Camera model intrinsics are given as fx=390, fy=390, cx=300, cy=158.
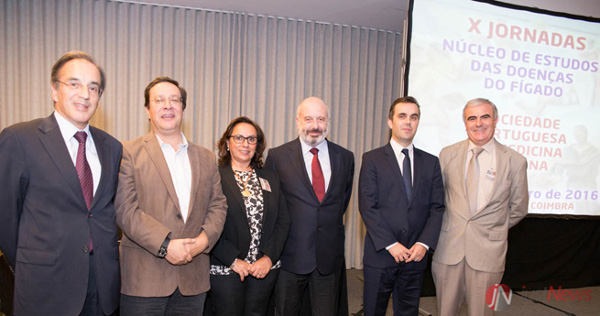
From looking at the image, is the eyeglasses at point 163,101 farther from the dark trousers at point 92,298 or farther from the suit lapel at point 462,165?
the suit lapel at point 462,165

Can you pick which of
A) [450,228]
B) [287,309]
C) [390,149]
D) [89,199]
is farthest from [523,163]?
[89,199]

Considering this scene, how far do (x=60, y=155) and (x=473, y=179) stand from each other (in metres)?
2.46

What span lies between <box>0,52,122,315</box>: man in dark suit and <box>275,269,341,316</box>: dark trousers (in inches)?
42.0

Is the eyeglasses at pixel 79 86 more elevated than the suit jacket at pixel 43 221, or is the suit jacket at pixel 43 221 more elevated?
the eyeglasses at pixel 79 86

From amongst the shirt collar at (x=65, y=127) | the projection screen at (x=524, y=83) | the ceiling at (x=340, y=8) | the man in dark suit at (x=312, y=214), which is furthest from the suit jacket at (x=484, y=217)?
the ceiling at (x=340, y=8)

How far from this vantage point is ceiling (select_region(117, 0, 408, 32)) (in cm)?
462

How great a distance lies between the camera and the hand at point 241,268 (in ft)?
7.40

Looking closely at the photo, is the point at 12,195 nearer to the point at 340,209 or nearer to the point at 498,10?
the point at 340,209

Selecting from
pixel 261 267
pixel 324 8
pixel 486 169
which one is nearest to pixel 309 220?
pixel 261 267

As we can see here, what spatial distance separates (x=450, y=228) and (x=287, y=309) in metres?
1.24

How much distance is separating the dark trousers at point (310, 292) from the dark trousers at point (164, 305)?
0.58m

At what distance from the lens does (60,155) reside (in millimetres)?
1665

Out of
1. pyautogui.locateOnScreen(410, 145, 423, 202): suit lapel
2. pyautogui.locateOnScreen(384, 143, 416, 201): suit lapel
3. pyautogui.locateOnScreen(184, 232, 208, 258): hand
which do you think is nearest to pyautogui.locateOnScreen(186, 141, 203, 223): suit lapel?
pyautogui.locateOnScreen(184, 232, 208, 258): hand

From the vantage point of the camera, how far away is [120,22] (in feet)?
15.4
